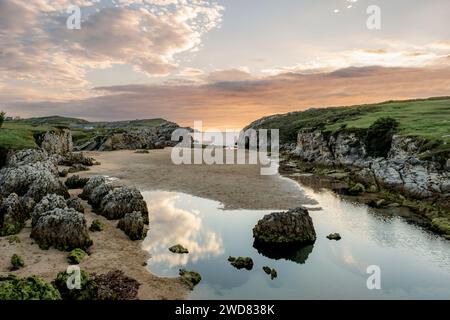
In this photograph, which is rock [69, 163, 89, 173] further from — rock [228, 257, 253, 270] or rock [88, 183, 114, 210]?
rock [228, 257, 253, 270]

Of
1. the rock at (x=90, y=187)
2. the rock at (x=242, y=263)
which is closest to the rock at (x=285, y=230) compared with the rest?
the rock at (x=242, y=263)

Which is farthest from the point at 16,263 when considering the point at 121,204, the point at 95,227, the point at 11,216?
the point at 121,204

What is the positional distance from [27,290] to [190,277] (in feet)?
39.8

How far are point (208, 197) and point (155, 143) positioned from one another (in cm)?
12721

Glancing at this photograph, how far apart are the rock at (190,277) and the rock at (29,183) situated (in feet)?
87.2

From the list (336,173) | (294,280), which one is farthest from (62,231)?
(336,173)

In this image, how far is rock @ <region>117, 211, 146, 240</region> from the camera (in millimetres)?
37638

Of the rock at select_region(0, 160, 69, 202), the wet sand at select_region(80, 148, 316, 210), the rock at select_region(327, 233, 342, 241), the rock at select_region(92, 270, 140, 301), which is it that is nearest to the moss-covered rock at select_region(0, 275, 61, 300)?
the rock at select_region(92, 270, 140, 301)

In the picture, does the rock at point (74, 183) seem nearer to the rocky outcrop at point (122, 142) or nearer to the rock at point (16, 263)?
the rock at point (16, 263)

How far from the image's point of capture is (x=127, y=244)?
35906 millimetres

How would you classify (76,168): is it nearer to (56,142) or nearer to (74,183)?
(56,142)

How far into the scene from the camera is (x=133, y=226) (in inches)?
1497

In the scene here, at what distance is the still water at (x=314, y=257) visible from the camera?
92.1ft

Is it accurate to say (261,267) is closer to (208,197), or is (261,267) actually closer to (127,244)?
(127,244)
